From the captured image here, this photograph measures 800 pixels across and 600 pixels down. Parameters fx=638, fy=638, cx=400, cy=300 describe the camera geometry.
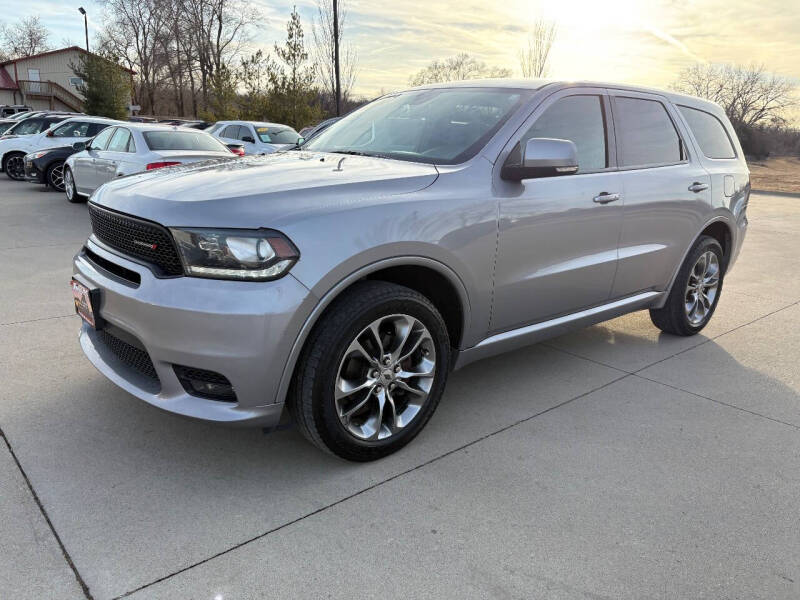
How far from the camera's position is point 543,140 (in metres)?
3.13

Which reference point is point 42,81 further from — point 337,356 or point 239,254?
point 337,356

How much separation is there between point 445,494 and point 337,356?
0.76m

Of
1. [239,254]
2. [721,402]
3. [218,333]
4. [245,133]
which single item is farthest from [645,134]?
[245,133]

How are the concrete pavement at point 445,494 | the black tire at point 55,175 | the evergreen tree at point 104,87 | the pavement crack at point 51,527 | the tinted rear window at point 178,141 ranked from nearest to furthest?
the pavement crack at point 51,527
the concrete pavement at point 445,494
the tinted rear window at point 178,141
the black tire at point 55,175
the evergreen tree at point 104,87

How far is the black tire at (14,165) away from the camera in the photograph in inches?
640

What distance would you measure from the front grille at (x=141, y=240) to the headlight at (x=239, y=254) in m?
0.09

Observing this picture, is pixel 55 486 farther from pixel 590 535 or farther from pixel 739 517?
pixel 739 517

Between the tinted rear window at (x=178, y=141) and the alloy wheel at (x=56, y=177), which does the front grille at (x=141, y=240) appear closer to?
the tinted rear window at (x=178, y=141)

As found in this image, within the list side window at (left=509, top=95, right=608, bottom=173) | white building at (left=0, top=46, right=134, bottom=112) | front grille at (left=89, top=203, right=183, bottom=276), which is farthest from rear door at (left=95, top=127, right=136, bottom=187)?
white building at (left=0, top=46, right=134, bottom=112)

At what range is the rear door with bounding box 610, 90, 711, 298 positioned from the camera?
157 inches

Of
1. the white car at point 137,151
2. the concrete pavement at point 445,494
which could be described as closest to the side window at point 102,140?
the white car at point 137,151

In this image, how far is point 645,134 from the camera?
4172mm

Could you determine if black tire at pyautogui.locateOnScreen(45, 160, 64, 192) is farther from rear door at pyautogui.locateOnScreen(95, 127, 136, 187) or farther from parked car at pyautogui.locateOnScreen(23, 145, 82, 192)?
rear door at pyautogui.locateOnScreen(95, 127, 136, 187)

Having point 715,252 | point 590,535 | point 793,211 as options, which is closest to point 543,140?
point 590,535
